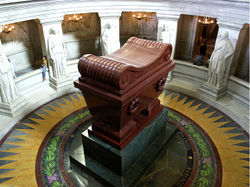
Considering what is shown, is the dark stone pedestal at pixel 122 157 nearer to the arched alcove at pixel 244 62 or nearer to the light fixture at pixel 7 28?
the arched alcove at pixel 244 62

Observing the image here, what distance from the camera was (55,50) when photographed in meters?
6.96

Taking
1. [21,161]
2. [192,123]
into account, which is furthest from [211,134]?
[21,161]

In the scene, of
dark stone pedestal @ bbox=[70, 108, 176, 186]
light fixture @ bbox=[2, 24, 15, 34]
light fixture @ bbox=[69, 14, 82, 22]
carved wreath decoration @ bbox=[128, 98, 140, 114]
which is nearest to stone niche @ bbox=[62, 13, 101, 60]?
light fixture @ bbox=[69, 14, 82, 22]

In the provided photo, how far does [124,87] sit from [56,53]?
4324 mm

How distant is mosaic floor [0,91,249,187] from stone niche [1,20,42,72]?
3219 mm

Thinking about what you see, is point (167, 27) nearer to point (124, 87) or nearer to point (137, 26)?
point (137, 26)

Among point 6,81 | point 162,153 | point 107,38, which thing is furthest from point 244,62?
point 6,81

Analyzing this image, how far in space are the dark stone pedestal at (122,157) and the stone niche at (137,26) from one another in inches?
248

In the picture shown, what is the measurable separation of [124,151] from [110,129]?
0.49 meters

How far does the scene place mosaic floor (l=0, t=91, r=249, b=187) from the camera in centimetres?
452

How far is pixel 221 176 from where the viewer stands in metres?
4.59

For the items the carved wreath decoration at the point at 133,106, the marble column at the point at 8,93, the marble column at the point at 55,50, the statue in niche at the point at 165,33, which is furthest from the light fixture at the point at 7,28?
the carved wreath decoration at the point at 133,106

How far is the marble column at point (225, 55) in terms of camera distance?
6086 mm

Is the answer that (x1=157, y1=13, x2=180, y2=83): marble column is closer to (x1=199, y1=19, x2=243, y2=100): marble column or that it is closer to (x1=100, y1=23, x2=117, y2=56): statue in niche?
(x1=199, y1=19, x2=243, y2=100): marble column
